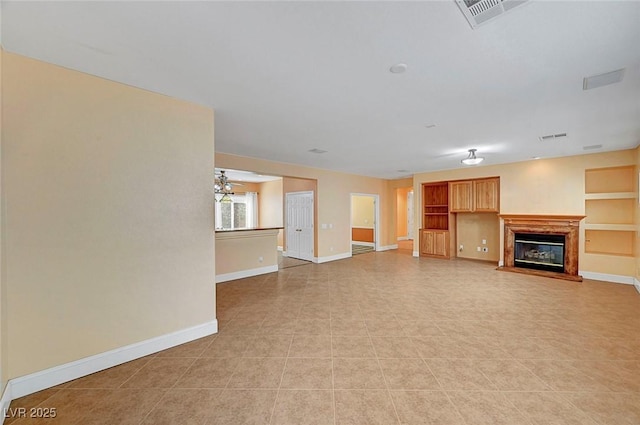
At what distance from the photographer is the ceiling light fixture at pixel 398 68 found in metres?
2.17

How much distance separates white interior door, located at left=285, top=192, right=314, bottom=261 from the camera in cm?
769

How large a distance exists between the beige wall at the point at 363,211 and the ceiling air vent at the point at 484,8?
30.8 ft

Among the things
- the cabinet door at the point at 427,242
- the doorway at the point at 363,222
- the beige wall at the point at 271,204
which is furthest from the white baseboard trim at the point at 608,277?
the beige wall at the point at 271,204

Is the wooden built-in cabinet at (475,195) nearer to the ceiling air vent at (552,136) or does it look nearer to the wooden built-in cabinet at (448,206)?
the wooden built-in cabinet at (448,206)

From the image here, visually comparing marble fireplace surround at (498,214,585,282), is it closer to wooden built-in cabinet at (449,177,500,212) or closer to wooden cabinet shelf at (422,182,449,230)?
wooden built-in cabinet at (449,177,500,212)

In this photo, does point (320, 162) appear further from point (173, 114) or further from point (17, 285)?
point (17, 285)

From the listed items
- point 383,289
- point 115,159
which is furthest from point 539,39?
point 383,289

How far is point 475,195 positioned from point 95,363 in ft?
27.4

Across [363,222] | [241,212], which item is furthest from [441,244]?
[241,212]

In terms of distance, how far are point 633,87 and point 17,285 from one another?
588cm

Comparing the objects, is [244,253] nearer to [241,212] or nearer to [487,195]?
[241,212]

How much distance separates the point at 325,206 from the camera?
7.55m

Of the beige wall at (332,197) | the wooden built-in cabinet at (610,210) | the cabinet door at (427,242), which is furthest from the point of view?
the cabinet door at (427,242)

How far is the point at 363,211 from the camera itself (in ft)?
37.3
